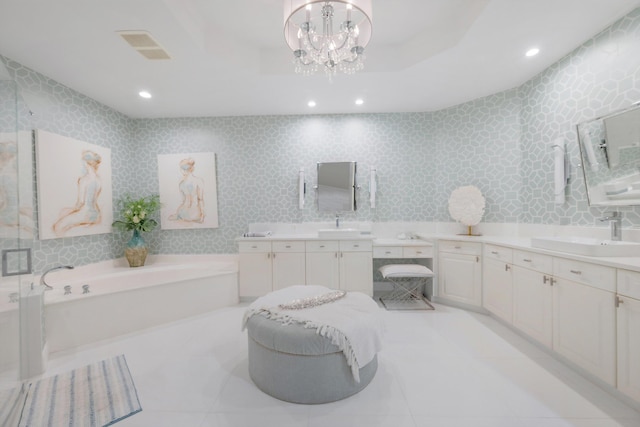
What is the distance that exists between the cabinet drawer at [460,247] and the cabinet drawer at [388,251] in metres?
0.55

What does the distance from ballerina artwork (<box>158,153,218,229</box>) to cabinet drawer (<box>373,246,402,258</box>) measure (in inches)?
104

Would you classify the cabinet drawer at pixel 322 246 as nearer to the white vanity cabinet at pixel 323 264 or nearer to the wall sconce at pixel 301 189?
the white vanity cabinet at pixel 323 264

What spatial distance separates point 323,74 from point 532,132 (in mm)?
2706

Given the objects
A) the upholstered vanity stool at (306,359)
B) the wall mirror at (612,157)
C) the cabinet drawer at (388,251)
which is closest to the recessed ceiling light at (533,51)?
the wall mirror at (612,157)

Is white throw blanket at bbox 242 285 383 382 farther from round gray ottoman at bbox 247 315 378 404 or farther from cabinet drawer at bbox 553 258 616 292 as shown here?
cabinet drawer at bbox 553 258 616 292

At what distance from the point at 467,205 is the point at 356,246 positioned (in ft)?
5.33

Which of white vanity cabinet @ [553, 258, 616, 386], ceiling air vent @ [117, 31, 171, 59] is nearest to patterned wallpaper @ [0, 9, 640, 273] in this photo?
white vanity cabinet @ [553, 258, 616, 386]

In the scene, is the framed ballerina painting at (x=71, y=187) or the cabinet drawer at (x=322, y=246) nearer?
the framed ballerina painting at (x=71, y=187)

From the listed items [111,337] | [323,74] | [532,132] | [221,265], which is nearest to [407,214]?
[532,132]

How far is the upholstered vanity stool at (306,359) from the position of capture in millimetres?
1735

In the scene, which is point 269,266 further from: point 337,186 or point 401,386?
point 401,386

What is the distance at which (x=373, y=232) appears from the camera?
4.14 metres

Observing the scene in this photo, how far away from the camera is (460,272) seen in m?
3.37

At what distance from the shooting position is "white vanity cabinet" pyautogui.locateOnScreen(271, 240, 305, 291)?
144 inches
